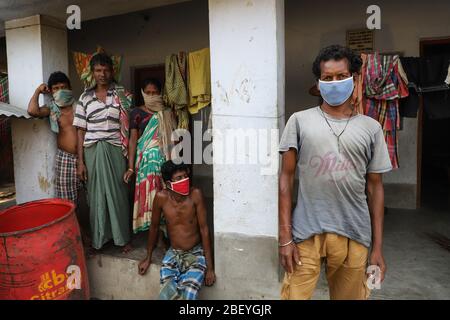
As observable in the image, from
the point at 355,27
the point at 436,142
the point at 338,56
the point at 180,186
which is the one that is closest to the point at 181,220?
the point at 180,186

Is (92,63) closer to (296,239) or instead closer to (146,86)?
(146,86)

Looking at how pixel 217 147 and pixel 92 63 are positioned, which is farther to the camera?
pixel 92 63

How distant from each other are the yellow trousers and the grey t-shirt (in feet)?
0.17

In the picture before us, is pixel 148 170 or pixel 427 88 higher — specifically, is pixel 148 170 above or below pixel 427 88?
below

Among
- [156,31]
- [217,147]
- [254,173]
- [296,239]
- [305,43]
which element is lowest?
[296,239]

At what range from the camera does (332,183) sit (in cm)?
192

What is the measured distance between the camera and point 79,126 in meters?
3.45

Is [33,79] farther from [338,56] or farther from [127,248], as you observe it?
[338,56]

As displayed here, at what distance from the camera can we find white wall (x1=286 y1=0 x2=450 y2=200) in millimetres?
4508

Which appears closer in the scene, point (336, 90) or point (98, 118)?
point (336, 90)

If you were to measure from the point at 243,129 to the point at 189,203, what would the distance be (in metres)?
0.80

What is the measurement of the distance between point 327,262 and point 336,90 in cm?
97

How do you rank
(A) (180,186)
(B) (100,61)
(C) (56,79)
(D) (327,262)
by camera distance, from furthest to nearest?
1. (C) (56,79)
2. (B) (100,61)
3. (A) (180,186)
4. (D) (327,262)

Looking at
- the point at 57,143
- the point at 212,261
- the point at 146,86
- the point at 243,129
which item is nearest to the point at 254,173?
the point at 243,129
